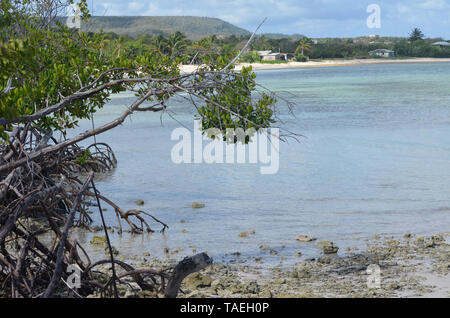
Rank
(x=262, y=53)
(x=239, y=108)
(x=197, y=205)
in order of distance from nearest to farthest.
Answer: (x=239, y=108)
(x=197, y=205)
(x=262, y=53)

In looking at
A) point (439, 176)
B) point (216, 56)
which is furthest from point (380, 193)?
point (216, 56)

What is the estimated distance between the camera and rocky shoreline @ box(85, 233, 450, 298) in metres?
6.91

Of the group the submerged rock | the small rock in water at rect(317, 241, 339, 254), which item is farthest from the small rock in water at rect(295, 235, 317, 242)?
the submerged rock

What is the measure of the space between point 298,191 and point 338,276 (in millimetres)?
6606

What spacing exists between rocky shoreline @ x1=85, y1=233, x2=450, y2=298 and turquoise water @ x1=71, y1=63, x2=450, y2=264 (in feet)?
1.79

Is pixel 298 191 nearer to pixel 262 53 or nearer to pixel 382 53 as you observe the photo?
pixel 262 53

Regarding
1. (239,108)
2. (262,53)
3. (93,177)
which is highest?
(262,53)

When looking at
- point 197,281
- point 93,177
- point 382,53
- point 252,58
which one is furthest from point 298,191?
point 382,53

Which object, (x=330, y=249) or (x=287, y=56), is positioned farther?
(x=287, y=56)

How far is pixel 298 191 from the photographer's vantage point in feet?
46.7

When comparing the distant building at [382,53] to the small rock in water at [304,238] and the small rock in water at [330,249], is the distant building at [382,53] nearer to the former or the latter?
the small rock in water at [304,238]

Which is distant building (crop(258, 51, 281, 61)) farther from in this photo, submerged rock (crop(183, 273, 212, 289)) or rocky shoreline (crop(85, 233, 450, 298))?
submerged rock (crop(183, 273, 212, 289))

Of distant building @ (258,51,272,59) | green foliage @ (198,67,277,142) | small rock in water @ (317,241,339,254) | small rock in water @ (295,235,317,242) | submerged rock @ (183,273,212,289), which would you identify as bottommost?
small rock in water @ (295,235,317,242)
